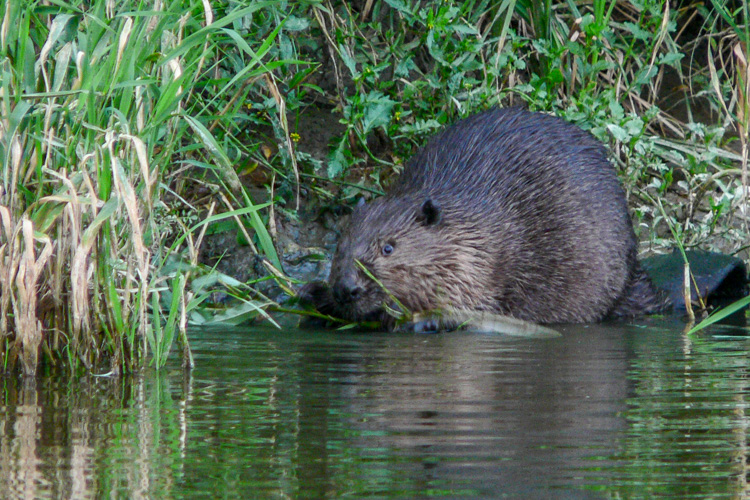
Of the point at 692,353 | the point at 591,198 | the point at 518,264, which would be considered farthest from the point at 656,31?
the point at 692,353

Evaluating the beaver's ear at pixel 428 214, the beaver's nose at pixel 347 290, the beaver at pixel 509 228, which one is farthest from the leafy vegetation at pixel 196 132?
the beaver's ear at pixel 428 214

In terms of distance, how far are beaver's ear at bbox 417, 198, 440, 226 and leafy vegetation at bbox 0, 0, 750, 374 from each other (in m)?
0.66

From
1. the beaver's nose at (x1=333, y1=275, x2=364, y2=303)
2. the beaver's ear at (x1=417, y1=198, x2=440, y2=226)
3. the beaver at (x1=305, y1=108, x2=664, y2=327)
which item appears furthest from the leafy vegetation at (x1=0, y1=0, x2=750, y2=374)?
the beaver's ear at (x1=417, y1=198, x2=440, y2=226)

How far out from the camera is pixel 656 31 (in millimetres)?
5805

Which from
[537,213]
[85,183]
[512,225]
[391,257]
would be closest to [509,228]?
[512,225]

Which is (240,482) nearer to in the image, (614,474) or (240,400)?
(614,474)

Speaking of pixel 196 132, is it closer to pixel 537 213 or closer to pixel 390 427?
pixel 390 427

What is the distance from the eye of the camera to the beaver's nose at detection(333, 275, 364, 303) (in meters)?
4.62

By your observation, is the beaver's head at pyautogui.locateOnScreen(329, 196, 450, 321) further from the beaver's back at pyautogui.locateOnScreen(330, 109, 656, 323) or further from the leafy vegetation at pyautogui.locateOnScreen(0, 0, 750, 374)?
the leafy vegetation at pyautogui.locateOnScreen(0, 0, 750, 374)

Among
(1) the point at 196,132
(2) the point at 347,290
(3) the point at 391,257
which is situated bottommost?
(2) the point at 347,290

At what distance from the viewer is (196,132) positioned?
11.2 feet

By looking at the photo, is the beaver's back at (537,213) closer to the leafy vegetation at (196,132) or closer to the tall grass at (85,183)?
the leafy vegetation at (196,132)

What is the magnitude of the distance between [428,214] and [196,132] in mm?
1717

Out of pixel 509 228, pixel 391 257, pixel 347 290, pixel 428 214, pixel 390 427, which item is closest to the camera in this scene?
pixel 390 427
